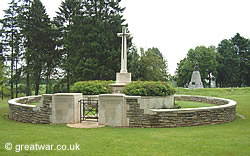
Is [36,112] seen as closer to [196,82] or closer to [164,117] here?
[164,117]

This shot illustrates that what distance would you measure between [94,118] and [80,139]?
3.06m

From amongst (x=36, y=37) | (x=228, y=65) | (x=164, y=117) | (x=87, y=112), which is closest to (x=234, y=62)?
(x=228, y=65)

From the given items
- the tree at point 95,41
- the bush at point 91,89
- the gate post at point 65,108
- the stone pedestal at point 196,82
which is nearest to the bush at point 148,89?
the bush at point 91,89

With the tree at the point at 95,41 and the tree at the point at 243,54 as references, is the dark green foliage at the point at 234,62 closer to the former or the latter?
the tree at the point at 243,54

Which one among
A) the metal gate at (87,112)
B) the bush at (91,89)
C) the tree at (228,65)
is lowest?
the metal gate at (87,112)

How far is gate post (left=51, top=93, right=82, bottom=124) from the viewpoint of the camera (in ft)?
27.8

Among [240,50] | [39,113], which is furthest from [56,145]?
[240,50]

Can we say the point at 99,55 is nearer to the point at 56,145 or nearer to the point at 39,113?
the point at 39,113

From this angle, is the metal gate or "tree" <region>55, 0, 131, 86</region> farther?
"tree" <region>55, 0, 131, 86</region>

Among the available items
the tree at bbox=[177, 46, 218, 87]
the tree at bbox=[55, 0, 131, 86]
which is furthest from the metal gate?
the tree at bbox=[177, 46, 218, 87]

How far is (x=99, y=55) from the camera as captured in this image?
24.8 meters

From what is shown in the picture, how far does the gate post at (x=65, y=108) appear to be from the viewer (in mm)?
8469

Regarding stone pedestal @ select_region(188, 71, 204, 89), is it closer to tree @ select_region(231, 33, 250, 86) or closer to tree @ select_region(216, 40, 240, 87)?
tree @ select_region(216, 40, 240, 87)

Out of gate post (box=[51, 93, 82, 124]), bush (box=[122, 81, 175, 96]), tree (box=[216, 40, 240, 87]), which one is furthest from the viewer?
tree (box=[216, 40, 240, 87])
